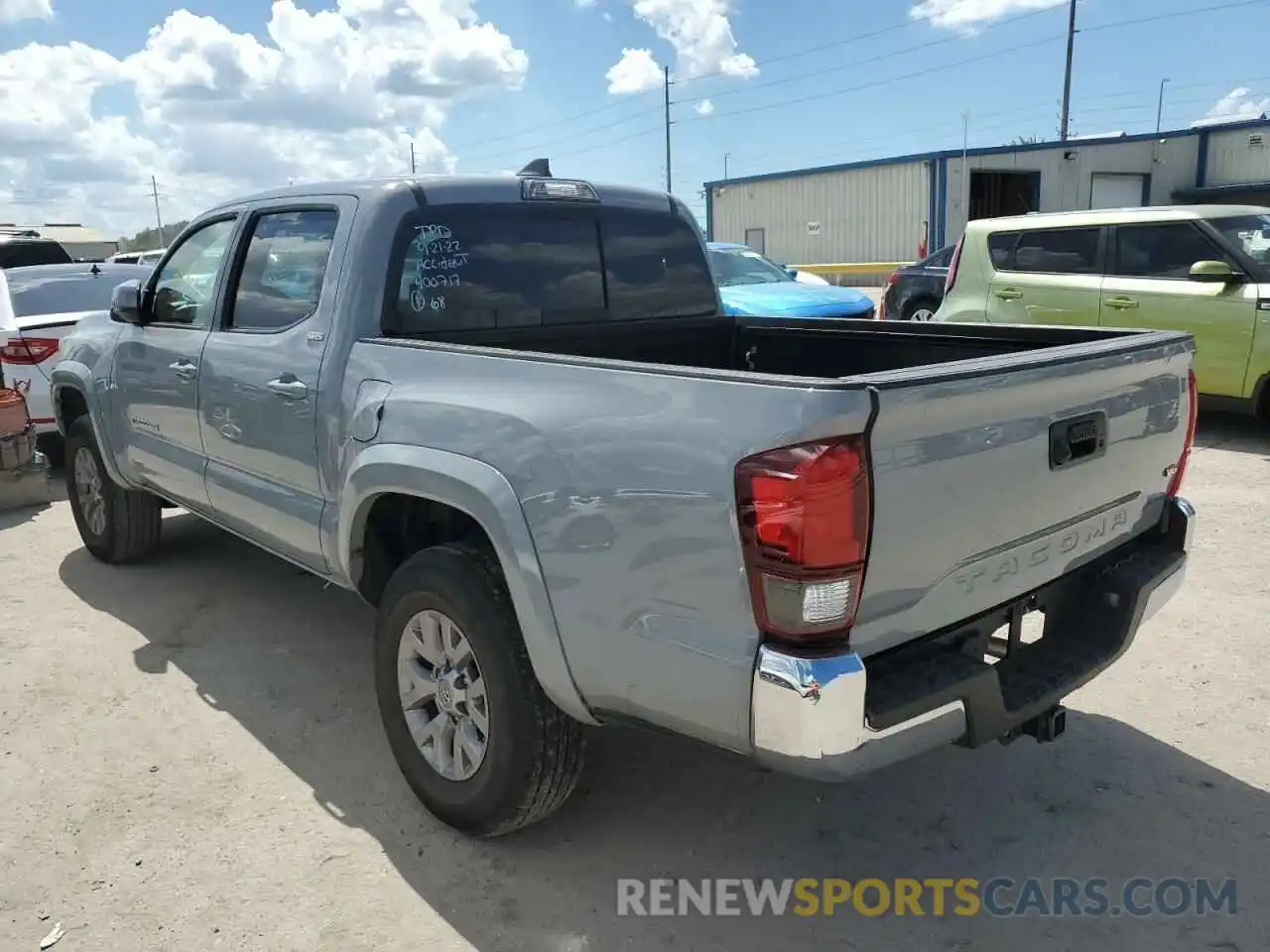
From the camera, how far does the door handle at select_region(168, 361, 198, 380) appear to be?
420cm

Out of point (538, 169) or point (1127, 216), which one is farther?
point (1127, 216)

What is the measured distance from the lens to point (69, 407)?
5723mm

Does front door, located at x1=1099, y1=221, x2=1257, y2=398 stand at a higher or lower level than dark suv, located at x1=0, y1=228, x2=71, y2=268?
lower

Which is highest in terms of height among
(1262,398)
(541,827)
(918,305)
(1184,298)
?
(1184,298)

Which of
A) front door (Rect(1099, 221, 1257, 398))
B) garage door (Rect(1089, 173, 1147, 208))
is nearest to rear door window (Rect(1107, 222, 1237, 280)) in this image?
front door (Rect(1099, 221, 1257, 398))

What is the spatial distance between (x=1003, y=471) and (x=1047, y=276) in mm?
7115

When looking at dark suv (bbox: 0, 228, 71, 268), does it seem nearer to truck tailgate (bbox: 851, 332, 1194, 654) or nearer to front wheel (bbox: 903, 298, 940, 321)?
front wheel (bbox: 903, 298, 940, 321)

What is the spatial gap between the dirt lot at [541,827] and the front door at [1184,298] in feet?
12.6

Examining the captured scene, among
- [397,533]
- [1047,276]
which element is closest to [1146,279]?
[1047,276]

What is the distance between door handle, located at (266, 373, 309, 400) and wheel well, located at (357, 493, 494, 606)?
530 mm

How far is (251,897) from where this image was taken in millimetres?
2828

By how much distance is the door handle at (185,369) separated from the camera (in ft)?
13.8

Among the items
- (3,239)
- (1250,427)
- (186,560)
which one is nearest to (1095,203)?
(1250,427)

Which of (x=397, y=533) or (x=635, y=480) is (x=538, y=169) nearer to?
(x=397, y=533)
